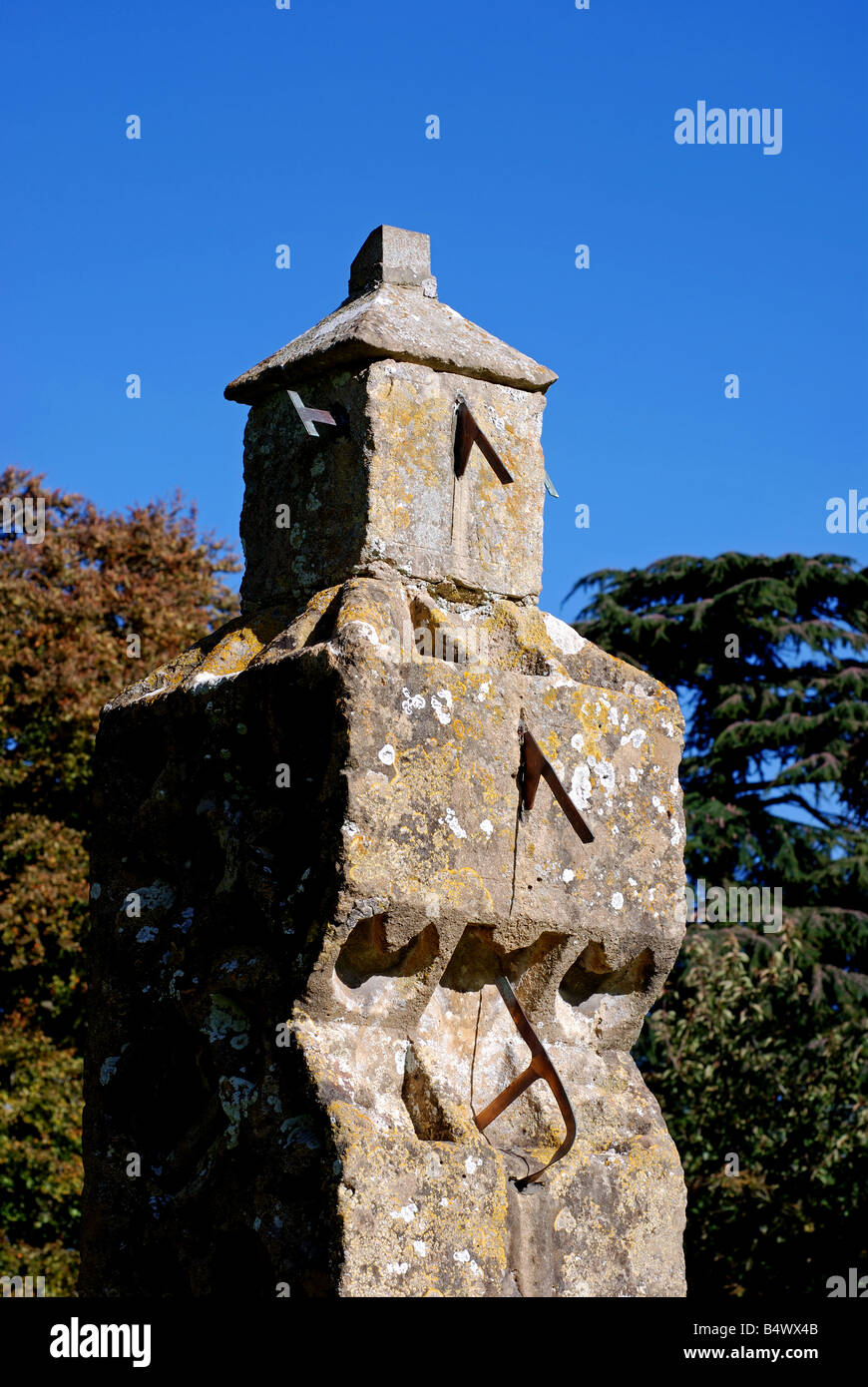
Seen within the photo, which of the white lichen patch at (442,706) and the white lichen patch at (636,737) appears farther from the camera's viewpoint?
the white lichen patch at (636,737)

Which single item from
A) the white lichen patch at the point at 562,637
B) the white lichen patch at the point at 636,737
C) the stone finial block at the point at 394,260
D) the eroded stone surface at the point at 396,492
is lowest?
the white lichen patch at the point at 636,737

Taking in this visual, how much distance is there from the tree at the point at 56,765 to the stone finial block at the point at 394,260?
751cm

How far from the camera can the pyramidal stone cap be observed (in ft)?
15.1

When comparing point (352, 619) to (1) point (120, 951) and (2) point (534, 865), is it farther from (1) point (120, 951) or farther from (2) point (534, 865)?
(1) point (120, 951)

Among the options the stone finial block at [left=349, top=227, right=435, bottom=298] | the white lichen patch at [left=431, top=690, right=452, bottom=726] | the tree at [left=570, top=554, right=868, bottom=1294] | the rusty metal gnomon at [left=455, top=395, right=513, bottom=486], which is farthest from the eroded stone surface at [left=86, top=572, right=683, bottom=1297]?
the tree at [left=570, top=554, right=868, bottom=1294]

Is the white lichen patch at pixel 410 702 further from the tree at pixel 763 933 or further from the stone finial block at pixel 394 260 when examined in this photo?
the tree at pixel 763 933

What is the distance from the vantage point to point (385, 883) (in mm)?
4020

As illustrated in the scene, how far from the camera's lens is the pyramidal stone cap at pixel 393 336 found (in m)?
4.60

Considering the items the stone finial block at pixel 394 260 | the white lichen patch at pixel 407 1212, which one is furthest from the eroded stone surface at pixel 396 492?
the white lichen patch at pixel 407 1212

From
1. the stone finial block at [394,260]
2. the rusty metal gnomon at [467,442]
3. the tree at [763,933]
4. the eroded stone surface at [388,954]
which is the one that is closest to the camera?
the eroded stone surface at [388,954]

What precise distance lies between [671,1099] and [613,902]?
6835 millimetres

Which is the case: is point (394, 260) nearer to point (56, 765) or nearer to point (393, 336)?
point (393, 336)

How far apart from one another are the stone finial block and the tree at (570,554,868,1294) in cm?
459
